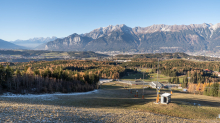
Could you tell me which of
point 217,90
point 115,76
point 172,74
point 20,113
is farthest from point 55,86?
point 172,74

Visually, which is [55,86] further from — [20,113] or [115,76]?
[115,76]

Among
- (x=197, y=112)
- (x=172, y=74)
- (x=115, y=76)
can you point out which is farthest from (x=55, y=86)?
(x=172, y=74)

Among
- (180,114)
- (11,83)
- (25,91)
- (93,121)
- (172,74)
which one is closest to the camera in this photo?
(93,121)

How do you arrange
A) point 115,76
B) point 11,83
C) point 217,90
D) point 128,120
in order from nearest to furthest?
point 128,120
point 11,83
point 217,90
point 115,76

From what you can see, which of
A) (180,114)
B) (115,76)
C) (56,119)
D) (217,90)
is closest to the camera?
(56,119)

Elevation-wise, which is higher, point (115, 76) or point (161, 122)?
point (161, 122)

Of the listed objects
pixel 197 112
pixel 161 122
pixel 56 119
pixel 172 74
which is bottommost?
pixel 172 74

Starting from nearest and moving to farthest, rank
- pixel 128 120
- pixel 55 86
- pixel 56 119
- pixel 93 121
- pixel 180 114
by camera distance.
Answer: pixel 56 119
pixel 93 121
pixel 128 120
pixel 180 114
pixel 55 86

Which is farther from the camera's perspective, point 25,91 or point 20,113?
point 25,91

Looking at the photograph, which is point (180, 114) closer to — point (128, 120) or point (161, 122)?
point (161, 122)
